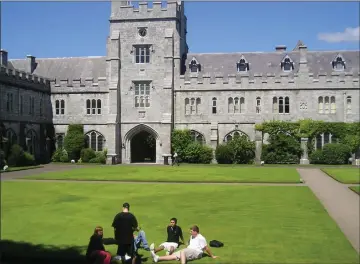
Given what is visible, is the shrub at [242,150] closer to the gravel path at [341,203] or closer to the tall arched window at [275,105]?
the tall arched window at [275,105]

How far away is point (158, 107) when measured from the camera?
1766 inches

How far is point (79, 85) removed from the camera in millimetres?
46406

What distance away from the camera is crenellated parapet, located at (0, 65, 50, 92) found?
129 ft

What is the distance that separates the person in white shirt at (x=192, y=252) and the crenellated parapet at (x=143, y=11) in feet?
121

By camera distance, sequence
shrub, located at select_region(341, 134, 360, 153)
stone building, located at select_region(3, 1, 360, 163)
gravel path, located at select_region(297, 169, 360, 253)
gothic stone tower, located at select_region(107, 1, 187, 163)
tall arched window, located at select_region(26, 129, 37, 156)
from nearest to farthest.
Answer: gravel path, located at select_region(297, 169, 360, 253), shrub, located at select_region(341, 134, 360, 153), tall arched window, located at select_region(26, 129, 37, 156), stone building, located at select_region(3, 1, 360, 163), gothic stone tower, located at select_region(107, 1, 187, 163)

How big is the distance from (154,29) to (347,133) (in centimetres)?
2036

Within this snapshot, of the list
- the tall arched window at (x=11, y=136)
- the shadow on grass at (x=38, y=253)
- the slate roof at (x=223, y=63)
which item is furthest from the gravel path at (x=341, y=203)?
the tall arched window at (x=11, y=136)

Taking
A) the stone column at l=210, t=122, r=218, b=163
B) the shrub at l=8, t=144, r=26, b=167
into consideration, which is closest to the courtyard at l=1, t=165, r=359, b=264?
the shrub at l=8, t=144, r=26, b=167

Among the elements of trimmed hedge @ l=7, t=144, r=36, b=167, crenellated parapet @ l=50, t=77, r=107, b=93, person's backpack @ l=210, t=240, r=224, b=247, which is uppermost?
crenellated parapet @ l=50, t=77, r=107, b=93

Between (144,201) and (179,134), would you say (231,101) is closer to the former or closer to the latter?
(179,134)

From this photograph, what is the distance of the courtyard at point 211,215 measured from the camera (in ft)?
34.1

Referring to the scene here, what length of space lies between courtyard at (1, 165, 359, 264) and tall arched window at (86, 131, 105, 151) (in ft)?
72.0

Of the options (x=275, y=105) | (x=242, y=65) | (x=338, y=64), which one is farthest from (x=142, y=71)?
(x=338, y=64)

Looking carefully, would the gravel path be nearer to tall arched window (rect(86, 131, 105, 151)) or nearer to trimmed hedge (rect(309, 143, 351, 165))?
trimmed hedge (rect(309, 143, 351, 165))
